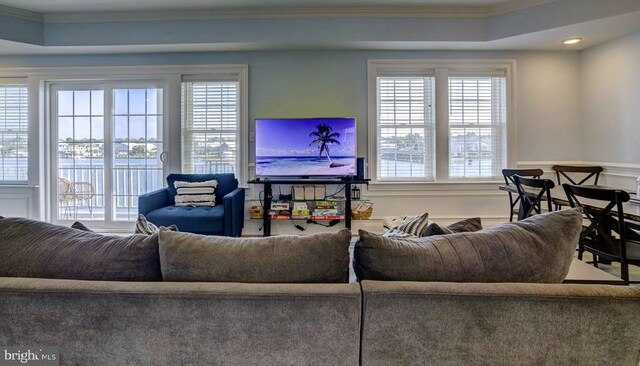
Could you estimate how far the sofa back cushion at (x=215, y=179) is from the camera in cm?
400

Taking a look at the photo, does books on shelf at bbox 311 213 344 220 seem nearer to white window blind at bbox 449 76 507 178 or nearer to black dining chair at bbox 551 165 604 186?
white window blind at bbox 449 76 507 178

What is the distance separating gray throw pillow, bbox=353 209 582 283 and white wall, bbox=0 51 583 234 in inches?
129

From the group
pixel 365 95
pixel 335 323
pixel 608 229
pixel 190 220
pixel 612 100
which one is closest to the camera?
pixel 335 323

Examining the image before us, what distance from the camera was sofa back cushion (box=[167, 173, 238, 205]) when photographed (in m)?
4.00

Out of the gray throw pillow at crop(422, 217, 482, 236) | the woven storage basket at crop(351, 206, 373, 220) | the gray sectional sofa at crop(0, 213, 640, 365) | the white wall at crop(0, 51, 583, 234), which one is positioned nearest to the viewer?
the gray sectional sofa at crop(0, 213, 640, 365)

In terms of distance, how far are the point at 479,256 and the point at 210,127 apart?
157 inches

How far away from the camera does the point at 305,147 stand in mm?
4027

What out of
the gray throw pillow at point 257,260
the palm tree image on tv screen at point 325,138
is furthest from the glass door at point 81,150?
the gray throw pillow at point 257,260

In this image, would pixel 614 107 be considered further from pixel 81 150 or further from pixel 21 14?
pixel 21 14

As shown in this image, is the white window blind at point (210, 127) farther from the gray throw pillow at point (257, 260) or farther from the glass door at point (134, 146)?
the gray throw pillow at point (257, 260)

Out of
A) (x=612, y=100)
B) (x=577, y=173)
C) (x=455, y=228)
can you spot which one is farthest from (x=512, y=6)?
(x=455, y=228)

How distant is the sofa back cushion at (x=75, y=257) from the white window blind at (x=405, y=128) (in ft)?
11.7

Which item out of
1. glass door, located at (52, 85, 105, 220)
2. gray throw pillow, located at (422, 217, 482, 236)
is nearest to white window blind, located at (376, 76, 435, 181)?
gray throw pillow, located at (422, 217, 482, 236)

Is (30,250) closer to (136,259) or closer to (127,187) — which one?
(136,259)
